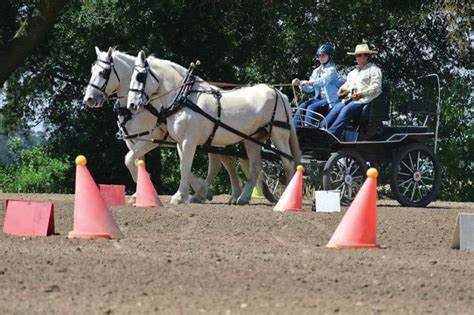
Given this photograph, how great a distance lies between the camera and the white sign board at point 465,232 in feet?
39.0

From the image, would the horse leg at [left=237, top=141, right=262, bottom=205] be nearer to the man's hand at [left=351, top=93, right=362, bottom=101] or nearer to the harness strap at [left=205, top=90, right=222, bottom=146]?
the harness strap at [left=205, top=90, right=222, bottom=146]

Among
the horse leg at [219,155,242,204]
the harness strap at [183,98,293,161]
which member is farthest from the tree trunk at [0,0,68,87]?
the harness strap at [183,98,293,161]

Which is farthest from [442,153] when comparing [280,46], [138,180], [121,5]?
[138,180]

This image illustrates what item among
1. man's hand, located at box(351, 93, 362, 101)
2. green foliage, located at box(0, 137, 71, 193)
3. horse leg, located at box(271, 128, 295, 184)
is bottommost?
green foliage, located at box(0, 137, 71, 193)

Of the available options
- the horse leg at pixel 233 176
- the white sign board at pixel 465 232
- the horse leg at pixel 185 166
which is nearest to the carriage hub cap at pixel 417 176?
the horse leg at pixel 233 176

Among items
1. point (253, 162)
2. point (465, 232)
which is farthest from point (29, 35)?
point (465, 232)

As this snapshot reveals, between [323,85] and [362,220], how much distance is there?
720 centimetres

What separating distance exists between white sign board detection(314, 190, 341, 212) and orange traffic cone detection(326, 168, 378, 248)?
15.1 ft

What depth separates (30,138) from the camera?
35.4 m

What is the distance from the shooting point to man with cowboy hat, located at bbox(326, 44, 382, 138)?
58.3ft

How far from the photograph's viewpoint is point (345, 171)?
17922mm

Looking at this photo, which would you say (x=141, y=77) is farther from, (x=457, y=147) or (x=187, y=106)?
(x=457, y=147)

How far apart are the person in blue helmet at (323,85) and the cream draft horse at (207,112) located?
366mm

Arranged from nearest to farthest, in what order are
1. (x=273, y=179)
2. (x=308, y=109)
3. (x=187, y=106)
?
(x=187, y=106), (x=308, y=109), (x=273, y=179)
